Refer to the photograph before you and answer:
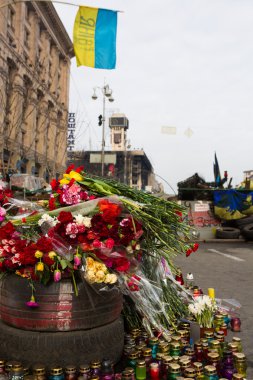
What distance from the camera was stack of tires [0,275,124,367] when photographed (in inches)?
132

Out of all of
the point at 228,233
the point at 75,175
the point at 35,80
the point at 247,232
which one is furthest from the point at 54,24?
A: the point at 75,175

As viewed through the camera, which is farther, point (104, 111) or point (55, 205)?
point (104, 111)

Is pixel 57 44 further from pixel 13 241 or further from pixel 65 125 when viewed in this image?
pixel 13 241

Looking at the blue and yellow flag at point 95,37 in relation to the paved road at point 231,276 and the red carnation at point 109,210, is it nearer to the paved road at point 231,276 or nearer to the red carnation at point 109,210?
the paved road at point 231,276

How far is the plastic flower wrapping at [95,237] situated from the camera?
3.40 m

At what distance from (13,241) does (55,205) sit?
67 centimetres

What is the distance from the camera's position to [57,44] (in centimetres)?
5059

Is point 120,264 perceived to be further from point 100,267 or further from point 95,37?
point 95,37

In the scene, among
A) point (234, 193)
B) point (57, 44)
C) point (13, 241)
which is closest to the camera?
point (13, 241)

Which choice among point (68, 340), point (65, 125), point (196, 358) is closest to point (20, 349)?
point (68, 340)

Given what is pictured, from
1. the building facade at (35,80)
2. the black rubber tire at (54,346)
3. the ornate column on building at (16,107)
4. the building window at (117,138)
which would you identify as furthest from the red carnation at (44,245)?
the building window at (117,138)

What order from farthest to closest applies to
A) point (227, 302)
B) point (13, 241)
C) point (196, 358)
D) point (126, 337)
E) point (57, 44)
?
point (57, 44) → point (227, 302) → point (126, 337) → point (196, 358) → point (13, 241)

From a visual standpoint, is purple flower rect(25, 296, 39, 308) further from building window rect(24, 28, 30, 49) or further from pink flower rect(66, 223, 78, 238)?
building window rect(24, 28, 30, 49)

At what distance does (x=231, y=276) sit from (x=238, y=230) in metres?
10.6
